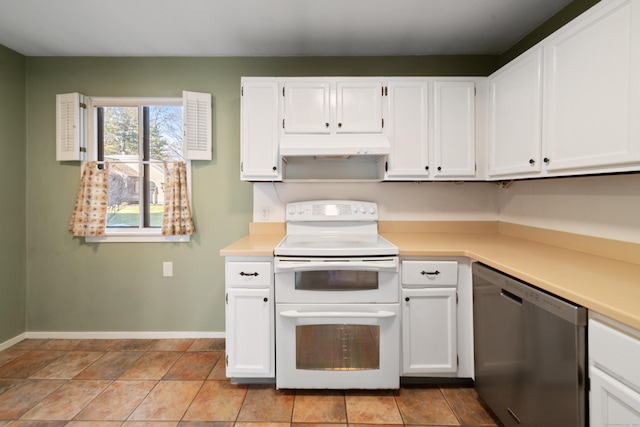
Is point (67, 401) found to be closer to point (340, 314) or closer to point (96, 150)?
point (340, 314)

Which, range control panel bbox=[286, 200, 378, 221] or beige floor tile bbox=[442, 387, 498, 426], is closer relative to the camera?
beige floor tile bbox=[442, 387, 498, 426]

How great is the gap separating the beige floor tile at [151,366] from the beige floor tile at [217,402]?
1.31 ft

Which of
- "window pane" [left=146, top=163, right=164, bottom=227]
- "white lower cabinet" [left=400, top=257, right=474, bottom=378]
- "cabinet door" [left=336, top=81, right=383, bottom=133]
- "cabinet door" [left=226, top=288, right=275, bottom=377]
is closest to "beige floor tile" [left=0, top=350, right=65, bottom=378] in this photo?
"window pane" [left=146, top=163, right=164, bottom=227]

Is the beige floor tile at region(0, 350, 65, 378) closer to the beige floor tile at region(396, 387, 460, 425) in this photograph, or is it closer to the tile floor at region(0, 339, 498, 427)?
the tile floor at region(0, 339, 498, 427)

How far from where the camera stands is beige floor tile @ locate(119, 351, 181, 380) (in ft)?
6.59

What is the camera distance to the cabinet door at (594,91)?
46.7 inches

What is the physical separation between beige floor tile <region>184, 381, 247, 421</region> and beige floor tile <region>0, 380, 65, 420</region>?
37.9 inches

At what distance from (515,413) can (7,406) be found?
279 centimetres

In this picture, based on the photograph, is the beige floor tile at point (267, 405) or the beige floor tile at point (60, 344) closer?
Result: the beige floor tile at point (267, 405)

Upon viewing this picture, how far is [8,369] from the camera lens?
2.10 metres

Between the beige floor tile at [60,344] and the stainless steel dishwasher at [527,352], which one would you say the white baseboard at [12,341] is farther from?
the stainless steel dishwasher at [527,352]

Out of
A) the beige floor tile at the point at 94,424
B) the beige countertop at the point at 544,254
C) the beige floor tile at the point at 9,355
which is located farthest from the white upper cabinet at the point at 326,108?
the beige floor tile at the point at 9,355

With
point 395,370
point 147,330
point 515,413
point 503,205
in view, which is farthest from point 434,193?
point 147,330

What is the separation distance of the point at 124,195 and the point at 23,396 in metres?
1.52
